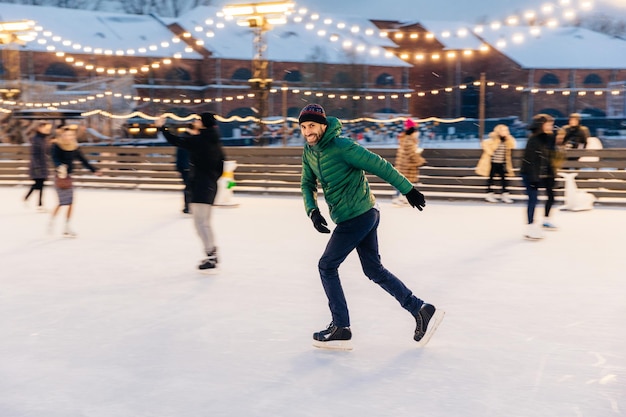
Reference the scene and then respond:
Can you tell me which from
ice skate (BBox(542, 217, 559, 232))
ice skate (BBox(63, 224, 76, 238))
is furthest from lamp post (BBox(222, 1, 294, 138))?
ice skate (BBox(542, 217, 559, 232))

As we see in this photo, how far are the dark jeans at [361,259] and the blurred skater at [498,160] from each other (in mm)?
8539

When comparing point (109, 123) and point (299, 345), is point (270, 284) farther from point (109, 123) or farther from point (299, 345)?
point (109, 123)

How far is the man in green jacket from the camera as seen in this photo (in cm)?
377

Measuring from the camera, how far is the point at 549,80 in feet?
125

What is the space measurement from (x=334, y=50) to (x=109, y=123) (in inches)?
549

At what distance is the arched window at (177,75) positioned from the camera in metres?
35.9

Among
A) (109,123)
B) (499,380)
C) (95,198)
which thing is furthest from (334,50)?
(499,380)

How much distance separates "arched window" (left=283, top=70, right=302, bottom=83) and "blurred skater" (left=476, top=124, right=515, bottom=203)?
26.6m

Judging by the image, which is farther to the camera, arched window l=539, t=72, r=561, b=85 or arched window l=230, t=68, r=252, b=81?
arched window l=539, t=72, r=561, b=85

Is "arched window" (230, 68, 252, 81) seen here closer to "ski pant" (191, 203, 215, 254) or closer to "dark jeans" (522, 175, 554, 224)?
"dark jeans" (522, 175, 554, 224)

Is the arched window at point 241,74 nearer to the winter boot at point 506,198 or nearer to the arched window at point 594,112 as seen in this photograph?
the arched window at point 594,112

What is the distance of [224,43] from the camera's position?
37906mm

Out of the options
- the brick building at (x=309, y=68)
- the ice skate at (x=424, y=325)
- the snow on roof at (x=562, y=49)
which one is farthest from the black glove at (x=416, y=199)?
the snow on roof at (x=562, y=49)

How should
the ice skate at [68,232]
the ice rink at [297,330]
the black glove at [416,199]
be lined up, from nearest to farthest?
the ice rink at [297,330]
the black glove at [416,199]
the ice skate at [68,232]
